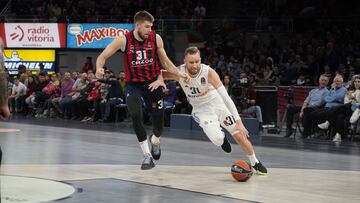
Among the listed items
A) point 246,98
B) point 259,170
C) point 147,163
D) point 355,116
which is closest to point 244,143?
point 259,170

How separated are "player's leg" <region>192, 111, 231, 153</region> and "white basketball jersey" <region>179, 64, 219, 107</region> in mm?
176

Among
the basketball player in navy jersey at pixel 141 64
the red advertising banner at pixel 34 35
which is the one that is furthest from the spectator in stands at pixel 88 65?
the basketball player in navy jersey at pixel 141 64

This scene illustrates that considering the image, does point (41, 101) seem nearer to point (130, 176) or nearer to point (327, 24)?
point (327, 24)

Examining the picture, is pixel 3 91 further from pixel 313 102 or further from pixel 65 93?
pixel 65 93

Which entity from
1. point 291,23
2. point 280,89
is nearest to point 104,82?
point 280,89

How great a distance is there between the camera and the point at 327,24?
23.9 m

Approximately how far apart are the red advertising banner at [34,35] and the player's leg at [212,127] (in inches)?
677

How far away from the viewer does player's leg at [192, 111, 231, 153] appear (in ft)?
27.9

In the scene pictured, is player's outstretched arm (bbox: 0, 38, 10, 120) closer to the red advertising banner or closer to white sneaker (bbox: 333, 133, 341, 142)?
white sneaker (bbox: 333, 133, 341, 142)

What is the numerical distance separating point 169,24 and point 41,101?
17.9 ft

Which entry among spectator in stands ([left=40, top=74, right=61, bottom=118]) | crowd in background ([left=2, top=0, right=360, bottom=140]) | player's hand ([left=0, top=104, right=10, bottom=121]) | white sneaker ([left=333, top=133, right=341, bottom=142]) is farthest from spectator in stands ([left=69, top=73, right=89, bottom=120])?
player's hand ([left=0, top=104, right=10, bottom=121])

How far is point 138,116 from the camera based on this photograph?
873 cm

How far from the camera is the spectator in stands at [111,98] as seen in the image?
61.5 ft

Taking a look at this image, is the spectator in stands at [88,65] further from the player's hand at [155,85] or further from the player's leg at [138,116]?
the player's hand at [155,85]
